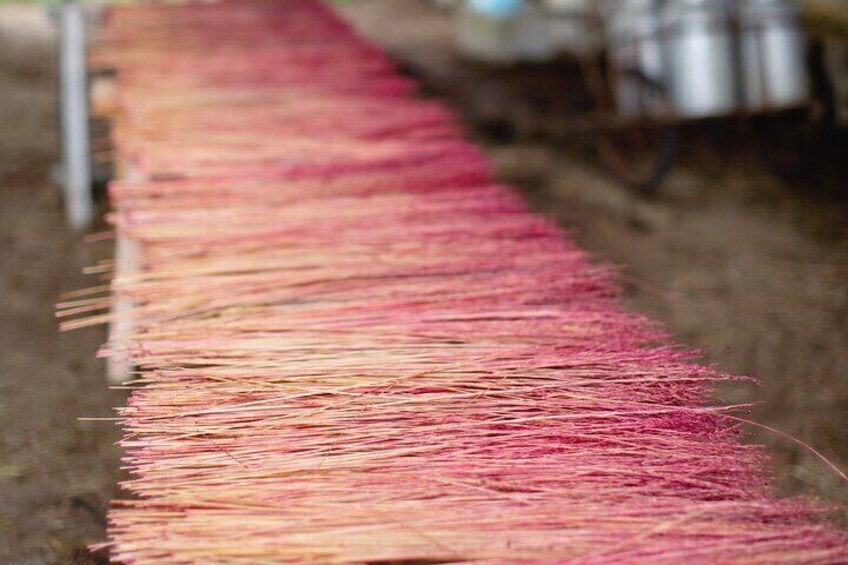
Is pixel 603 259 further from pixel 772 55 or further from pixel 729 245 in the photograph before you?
pixel 772 55

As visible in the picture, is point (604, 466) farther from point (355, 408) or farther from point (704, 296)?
point (704, 296)

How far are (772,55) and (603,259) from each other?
2.21 metres

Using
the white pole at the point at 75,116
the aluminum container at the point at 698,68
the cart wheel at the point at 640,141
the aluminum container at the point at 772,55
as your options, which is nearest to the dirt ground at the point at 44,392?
the white pole at the point at 75,116

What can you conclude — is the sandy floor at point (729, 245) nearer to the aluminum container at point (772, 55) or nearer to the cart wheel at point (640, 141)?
the cart wheel at point (640, 141)

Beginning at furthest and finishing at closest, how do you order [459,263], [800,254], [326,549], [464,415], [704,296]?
[800,254] → [704,296] → [459,263] → [464,415] → [326,549]

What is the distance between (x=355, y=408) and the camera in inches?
58.3

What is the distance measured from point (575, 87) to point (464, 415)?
4956 millimetres

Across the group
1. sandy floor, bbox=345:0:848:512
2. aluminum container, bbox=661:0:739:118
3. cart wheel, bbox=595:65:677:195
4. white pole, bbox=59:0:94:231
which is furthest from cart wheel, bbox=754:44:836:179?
white pole, bbox=59:0:94:231

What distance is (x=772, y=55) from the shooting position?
5.06 m

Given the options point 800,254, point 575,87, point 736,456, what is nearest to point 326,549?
point 736,456

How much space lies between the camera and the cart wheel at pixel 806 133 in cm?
454

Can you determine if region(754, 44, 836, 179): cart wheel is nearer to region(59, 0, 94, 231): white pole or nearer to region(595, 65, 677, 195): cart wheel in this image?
region(595, 65, 677, 195): cart wheel

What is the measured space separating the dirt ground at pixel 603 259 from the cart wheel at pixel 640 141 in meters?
0.10

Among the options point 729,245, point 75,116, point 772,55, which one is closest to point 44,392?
point 75,116
